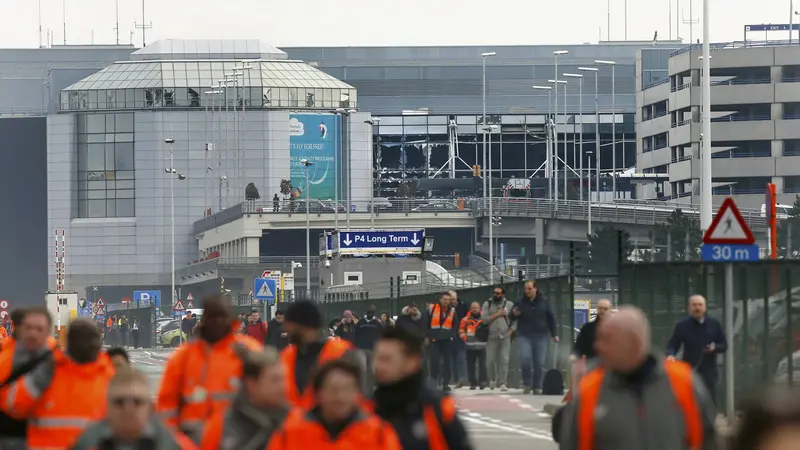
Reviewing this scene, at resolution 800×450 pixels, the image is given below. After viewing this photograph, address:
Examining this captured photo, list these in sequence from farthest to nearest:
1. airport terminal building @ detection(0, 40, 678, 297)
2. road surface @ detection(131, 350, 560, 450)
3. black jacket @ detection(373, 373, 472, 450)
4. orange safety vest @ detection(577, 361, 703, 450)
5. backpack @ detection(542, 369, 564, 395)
→ airport terminal building @ detection(0, 40, 678, 297) → backpack @ detection(542, 369, 564, 395) → road surface @ detection(131, 350, 560, 450) → black jacket @ detection(373, 373, 472, 450) → orange safety vest @ detection(577, 361, 703, 450)

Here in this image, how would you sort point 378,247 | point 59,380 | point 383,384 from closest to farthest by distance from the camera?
point 383,384 < point 59,380 < point 378,247

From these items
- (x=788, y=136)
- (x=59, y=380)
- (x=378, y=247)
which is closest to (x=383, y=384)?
(x=59, y=380)

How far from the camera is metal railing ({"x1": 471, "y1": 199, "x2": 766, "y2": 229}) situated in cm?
10075

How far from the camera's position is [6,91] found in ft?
533

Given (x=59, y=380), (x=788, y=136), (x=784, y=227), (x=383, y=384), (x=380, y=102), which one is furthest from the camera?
(x=380, y=102)

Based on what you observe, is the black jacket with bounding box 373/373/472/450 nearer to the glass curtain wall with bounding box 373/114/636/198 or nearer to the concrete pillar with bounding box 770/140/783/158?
the concrete pillar with bounding box 770/140/783/158

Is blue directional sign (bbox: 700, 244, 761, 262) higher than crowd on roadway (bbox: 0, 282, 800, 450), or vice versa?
blue directional sign (bbox: 700, 244, 761, 262)

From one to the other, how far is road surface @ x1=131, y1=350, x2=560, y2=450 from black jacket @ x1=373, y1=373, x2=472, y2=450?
11.7 m

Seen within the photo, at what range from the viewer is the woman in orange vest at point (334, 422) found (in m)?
7.09

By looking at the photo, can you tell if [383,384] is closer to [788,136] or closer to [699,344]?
[699,344]

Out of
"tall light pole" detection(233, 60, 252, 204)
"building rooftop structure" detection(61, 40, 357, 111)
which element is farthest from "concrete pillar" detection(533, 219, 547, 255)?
"building rooftop structure" detection(61, 40, 357, 111)

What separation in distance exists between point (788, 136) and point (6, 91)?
6918 centimetres

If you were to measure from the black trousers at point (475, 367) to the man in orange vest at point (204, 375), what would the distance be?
22.2 metres

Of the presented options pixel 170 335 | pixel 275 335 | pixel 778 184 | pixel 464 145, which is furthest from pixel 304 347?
pixel 464 145
